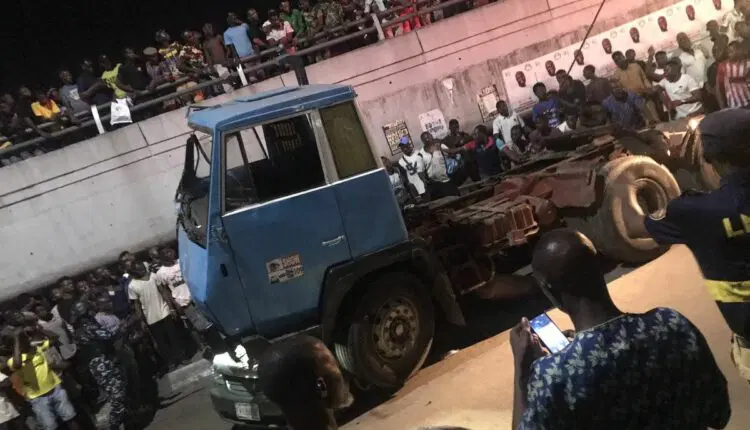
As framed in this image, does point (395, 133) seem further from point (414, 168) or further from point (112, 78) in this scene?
point (112, 78)

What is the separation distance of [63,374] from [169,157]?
5.02m

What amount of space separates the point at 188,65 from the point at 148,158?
1.88 metres

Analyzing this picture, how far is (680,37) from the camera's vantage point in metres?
10.7

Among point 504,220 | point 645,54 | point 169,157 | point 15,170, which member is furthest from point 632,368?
point 645,54

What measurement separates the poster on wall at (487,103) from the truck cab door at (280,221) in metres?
7.54

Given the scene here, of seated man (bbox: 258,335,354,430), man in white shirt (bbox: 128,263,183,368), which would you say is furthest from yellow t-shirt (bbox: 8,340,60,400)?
seated man (bbox: 258,335,354,430)

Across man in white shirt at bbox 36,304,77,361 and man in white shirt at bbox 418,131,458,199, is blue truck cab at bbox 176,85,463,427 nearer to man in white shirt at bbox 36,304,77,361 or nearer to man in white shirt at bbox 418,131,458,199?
man in white shirt at bbox 36,304,77,361

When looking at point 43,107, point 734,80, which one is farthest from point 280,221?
point 43,107

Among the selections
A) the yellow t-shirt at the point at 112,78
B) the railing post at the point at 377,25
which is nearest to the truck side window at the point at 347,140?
the railing post at the point at 377,25

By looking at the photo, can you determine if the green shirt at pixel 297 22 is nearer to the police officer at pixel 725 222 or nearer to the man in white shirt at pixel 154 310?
the man in white shirt at pixel 154 310

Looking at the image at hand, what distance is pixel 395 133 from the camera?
39.0ft

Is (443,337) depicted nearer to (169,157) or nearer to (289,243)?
(289,243)

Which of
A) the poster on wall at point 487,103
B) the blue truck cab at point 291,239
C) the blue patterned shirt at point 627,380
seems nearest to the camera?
the blue patterned shirt at point 627,380

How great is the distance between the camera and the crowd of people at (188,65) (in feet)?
35.8
